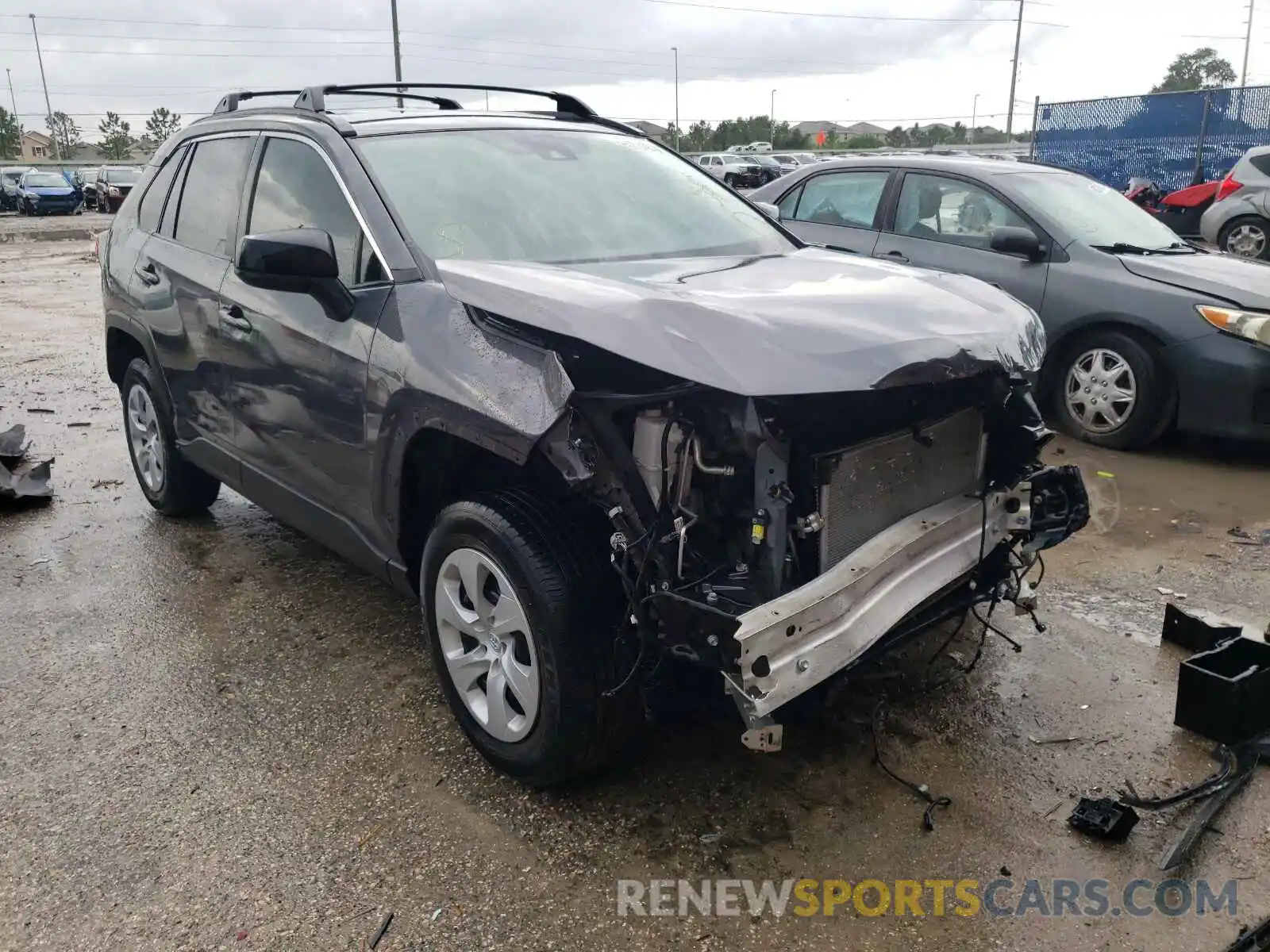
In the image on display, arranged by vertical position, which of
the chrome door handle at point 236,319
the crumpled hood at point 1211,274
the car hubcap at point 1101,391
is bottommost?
the car hubcap at point 1101,391

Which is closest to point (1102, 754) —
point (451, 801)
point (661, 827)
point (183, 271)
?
point (661, 827)

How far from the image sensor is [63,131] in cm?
8131

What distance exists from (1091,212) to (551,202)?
440 centimetres

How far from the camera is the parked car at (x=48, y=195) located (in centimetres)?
3306

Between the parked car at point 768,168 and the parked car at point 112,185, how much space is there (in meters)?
19.8

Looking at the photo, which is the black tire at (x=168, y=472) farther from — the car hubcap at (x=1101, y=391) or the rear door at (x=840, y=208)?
the car hubcap at (x=1101, y=391)

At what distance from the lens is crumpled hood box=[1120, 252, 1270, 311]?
551 cm

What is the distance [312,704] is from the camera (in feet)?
11.1

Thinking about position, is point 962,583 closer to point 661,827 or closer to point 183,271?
point 661,827

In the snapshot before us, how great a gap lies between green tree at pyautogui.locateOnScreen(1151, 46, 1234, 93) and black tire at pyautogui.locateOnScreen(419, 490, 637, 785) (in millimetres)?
84493

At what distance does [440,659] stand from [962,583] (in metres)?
1.59

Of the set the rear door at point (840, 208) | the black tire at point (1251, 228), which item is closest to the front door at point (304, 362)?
the rear door at point (840, 208)

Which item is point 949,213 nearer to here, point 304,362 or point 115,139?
point 304,362

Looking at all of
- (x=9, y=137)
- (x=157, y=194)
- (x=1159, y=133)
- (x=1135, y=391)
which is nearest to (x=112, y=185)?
(x=1159, y=133)
